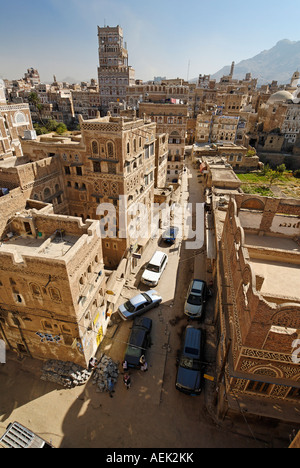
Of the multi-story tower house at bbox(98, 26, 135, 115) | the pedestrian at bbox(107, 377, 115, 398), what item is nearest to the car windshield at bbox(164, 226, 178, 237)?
the pedestrian at bbox(107, 377, 115, 398)

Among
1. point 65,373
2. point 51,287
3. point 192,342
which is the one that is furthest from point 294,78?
point 65,373

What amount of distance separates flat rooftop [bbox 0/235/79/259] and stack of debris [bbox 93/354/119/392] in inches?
335

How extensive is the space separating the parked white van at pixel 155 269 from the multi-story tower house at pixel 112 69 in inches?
2837

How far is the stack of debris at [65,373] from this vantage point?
634 inches

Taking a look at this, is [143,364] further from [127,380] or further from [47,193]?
[47,193]

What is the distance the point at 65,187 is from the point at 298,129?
76.3 meters

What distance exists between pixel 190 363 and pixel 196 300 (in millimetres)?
5737

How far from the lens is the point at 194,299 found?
2116 cm

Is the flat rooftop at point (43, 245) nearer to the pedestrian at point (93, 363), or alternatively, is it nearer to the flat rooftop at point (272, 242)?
the pedestrian at point (93, 363)

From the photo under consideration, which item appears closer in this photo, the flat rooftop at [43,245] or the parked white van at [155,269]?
the flat rooftop at [43,245]

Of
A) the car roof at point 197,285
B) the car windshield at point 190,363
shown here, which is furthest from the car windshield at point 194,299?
the car windshield at point 190,363

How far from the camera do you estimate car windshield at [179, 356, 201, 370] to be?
16.2 meters
